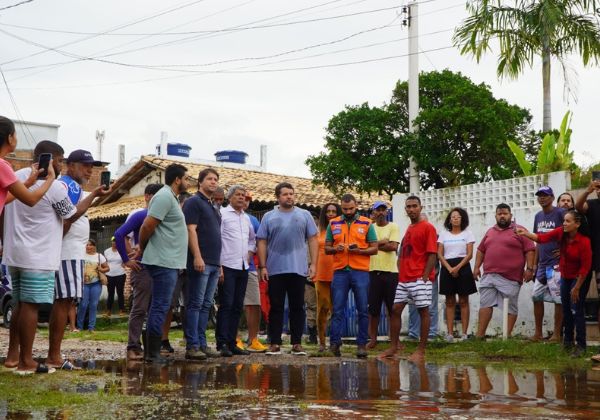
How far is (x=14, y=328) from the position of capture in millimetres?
7906

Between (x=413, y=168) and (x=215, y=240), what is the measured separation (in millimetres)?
14836

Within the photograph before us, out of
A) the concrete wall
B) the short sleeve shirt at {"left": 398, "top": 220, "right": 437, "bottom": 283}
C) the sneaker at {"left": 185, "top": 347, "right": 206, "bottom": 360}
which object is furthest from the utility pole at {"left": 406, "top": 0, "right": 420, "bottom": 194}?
the sneaker at {"left": 185, "top": 347, "right": 206, "bottom": 360}

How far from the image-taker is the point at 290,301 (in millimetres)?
11305

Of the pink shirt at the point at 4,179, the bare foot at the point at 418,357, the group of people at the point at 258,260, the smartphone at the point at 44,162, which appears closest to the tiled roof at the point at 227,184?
the group of people at the point at 258,260

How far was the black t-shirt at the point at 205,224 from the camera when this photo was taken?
1009 cm

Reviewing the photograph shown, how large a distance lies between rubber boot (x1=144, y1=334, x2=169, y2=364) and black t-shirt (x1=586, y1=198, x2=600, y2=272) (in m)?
4.98

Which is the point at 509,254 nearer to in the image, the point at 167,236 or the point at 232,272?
the point at 232,272

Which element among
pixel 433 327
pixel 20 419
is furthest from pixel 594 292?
pixel 20 419

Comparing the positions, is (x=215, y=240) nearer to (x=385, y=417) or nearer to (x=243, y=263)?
(x=243, y=263)

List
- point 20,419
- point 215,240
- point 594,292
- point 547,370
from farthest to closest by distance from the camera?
1. point 594,292
2. point 215,240
3. point 547,370
4. point 20,419

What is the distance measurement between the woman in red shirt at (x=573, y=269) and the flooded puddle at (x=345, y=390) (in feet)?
5.40

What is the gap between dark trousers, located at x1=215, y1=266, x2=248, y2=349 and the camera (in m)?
10.6

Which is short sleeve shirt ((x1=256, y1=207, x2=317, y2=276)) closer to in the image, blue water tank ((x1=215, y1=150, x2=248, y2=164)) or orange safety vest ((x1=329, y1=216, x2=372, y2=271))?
orange safety vest ((x1=329, y1=216, x2=372, y2=271))

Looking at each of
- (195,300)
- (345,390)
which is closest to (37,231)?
(195,300)
